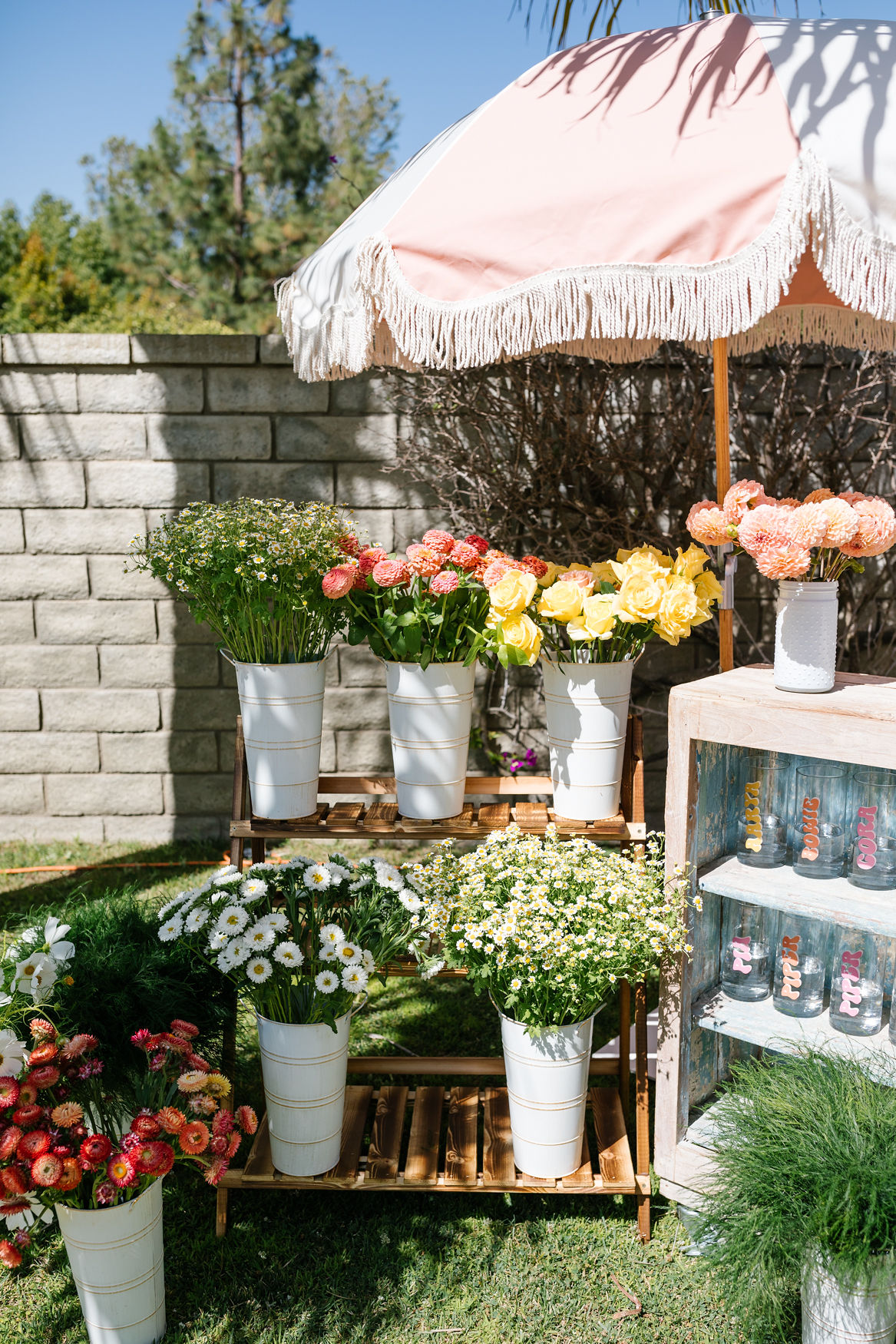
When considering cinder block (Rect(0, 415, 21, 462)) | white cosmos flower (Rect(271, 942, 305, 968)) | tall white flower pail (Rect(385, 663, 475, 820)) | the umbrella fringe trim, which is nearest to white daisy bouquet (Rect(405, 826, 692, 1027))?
tall white flower pail (Rect(385, 663, 475, 820))

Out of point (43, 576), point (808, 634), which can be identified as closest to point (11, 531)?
point (43, 576)

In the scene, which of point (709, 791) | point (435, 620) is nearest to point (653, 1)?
point (435, 620)

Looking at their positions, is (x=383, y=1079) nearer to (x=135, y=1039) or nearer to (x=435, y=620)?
(x=135, y=1039)

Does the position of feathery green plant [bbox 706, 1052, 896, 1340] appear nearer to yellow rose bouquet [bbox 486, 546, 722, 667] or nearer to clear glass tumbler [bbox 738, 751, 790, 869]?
clear glass tumbler [bbox 738, 751, 790, 869]

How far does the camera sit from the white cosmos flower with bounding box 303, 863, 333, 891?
209cm

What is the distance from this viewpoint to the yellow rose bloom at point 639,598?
1.94 meters

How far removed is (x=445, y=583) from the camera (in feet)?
6.40

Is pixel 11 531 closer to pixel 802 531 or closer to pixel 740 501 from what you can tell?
pixel 740 501

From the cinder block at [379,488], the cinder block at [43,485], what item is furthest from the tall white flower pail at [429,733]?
the cinder block at [43,485]

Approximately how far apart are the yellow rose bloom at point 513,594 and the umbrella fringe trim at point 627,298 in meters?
0.44

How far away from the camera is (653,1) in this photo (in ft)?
7.72

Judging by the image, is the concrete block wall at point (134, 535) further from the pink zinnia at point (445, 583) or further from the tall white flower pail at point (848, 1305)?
the tall white flower pail at point (848, 1305)

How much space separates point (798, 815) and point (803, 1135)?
655mm

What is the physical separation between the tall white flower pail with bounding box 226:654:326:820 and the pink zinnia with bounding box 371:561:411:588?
262 mm
